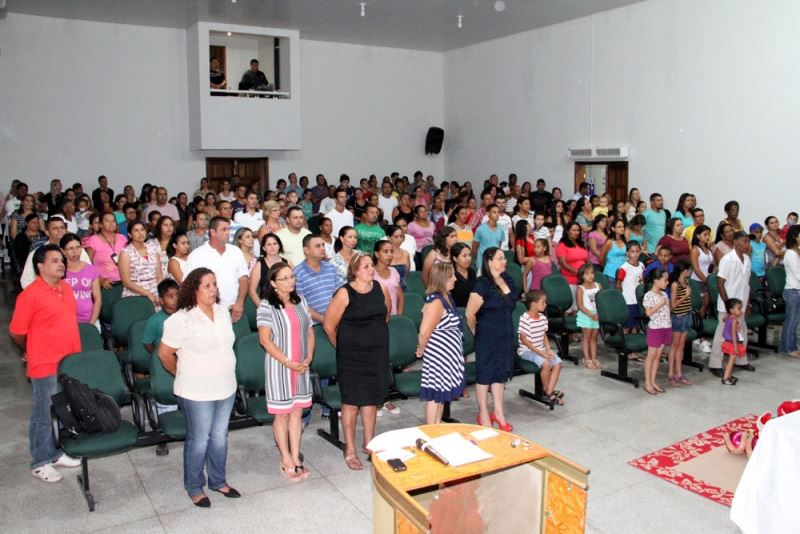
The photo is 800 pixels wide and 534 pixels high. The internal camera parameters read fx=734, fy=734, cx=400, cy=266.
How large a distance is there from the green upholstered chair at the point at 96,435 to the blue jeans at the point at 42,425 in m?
0.16

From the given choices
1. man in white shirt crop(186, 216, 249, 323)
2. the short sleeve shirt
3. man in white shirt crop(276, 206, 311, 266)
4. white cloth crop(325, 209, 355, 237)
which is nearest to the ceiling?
white cloth crop(325, 209, 355, 237)

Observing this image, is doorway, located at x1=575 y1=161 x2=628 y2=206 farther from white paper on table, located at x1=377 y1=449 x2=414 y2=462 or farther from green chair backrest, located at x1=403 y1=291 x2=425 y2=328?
white paper on table, located at x1=377 y1=449 x2=414 y2=462

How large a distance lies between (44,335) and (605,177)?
12.7m

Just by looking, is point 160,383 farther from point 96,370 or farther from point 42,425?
point 42,425

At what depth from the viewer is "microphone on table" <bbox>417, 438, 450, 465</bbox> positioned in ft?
11.7

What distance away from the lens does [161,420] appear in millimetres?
5117

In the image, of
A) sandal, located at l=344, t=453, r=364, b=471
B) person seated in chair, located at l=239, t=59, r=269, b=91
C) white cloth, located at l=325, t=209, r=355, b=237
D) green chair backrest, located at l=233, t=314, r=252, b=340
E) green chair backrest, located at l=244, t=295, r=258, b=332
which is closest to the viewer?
sandal, located at l=344, t=453, r=364, b=471

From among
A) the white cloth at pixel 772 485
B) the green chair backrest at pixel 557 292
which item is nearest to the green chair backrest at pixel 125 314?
the green chair backrest at pixel 557 292

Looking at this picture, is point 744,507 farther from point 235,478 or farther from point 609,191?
point 609,191

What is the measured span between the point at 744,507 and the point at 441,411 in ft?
8.44

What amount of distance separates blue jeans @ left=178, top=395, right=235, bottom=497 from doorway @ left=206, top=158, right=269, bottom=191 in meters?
12.3

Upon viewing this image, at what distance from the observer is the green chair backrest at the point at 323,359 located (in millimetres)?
5949

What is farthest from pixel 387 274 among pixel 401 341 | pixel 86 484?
pixel 86 484

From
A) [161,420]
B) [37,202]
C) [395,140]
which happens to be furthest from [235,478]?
[395,140]
